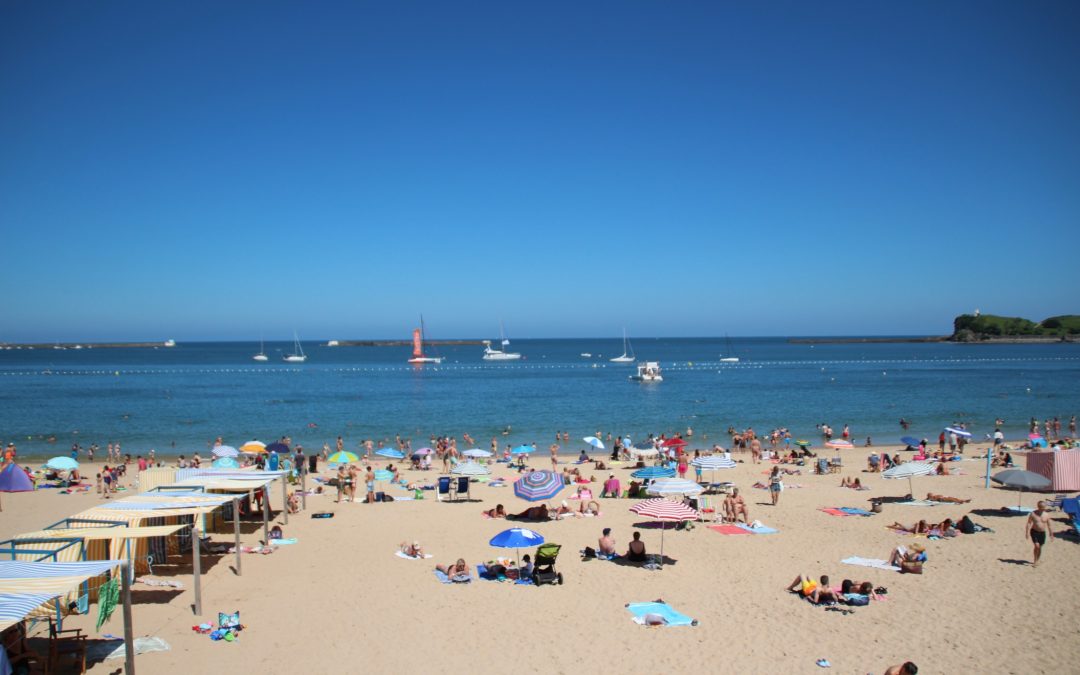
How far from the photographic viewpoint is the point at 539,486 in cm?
1608

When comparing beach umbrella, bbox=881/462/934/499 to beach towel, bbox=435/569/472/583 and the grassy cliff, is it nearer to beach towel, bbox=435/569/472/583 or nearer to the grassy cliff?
beach towel, bbox=435/569/472/583

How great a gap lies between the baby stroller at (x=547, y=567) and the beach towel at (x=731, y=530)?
4741 mm

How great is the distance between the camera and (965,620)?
33.3 feet

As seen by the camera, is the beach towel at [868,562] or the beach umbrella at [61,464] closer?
the beach towel at [868,562]

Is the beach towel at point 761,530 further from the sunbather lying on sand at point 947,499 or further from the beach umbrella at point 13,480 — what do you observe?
the beach umbrella at point 13,480

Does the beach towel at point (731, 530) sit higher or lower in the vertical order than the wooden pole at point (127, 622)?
lower

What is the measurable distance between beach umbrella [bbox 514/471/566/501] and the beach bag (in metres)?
7.11

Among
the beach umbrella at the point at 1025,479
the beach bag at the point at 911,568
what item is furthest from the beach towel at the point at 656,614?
the beach umbrella at the point at 1025,479

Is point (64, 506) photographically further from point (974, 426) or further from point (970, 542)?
point (974, 426)

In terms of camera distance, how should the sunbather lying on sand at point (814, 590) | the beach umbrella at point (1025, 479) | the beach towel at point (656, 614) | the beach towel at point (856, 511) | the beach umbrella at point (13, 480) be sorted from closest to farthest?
the beach towel at point (656, 614)
the sunbather lying on sand at point (814, 590)
the beach umbrella at point (1025, 479)
the beach towel at point (856, 511)
the beach umbrella at point (13, 480)

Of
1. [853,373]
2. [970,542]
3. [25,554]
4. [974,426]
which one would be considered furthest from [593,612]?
[853,373]

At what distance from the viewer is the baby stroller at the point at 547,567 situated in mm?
11930

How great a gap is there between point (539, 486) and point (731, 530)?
14.4 ft

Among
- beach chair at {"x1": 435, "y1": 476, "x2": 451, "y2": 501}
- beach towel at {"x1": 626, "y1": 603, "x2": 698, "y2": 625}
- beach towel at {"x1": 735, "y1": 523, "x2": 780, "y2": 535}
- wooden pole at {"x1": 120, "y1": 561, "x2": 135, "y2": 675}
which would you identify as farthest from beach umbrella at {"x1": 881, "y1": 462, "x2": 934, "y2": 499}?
wooden pole at {"x1": 120, "y1": 561, "x2": 135, "y2": 675}
